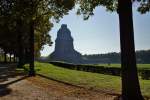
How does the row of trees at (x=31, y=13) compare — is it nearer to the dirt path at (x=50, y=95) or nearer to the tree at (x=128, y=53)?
the dirt path at (x=50, y=95)

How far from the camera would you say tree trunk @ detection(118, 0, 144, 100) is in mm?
16125

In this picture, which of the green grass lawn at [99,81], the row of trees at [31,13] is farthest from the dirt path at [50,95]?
the row of trees at [31,13]

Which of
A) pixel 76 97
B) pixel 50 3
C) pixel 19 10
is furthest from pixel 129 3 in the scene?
pixel 50 3

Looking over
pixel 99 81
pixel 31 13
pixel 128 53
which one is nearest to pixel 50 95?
pixel 128 53

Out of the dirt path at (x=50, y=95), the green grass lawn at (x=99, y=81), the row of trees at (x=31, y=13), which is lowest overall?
→ the dirt path at (x=50, y=95)

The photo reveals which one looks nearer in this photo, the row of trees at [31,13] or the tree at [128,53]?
the tree at [128,53]

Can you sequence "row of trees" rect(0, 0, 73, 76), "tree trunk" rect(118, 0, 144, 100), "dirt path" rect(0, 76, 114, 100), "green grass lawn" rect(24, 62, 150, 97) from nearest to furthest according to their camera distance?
"tree trunk" rect(118, 0, 144, 100)
"dirt path" rect(0, 76, 114, 100)
"green grass lawn" rect(24, 62, 150, 97)
"row of trees" rect(0, 0, 73, 76)

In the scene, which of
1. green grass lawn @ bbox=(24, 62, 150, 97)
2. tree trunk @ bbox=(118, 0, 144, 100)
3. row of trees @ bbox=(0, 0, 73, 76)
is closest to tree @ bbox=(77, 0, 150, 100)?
tree trunk @ bbox=(118, 0, 144, 100)

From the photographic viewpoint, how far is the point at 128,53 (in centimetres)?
1608

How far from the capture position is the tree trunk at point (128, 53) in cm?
1612

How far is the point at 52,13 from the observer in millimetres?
33875

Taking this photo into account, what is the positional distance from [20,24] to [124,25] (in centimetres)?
3221

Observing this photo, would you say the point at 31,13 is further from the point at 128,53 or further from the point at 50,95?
the point at 128,53

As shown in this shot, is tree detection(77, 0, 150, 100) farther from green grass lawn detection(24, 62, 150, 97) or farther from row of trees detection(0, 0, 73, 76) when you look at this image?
row of trees detection(0, 0, 73, 76)
